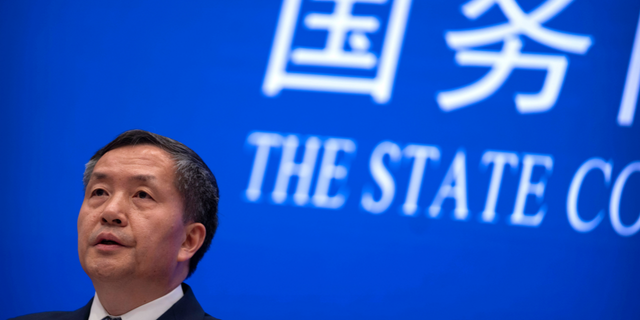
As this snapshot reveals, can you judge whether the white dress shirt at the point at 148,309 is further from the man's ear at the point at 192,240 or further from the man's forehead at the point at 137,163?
the man's forehead at the point at 137,163

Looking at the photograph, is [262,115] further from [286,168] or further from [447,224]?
[447,224]

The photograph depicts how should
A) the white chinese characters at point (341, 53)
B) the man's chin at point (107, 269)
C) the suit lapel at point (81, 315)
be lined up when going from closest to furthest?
the man's chin at point (107, 269)
the suit lapel at point (81, 315)
the white chinese characters at point (341, 53)

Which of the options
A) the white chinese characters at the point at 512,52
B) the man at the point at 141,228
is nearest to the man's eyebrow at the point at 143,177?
the man at the point at 141,228

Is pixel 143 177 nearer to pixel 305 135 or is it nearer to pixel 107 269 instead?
pixel 107 269

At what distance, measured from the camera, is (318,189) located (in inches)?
79.6

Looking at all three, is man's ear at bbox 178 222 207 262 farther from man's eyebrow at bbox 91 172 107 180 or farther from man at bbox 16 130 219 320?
man's eyebrow at bbox 91 172 107 180

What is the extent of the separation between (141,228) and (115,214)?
5 cm

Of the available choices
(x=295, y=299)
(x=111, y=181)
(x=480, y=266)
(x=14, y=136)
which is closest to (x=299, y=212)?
(x=295, y=299)

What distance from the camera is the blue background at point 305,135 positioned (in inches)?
75.9

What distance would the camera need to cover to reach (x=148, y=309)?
3.46ft

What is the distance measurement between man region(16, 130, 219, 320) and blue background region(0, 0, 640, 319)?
92 centimetres

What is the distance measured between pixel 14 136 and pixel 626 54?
2.39 m

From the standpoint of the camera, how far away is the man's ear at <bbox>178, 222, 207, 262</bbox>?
112cm

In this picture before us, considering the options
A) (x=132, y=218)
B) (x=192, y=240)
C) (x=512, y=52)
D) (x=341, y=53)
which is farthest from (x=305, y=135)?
(x=132, y=218)
